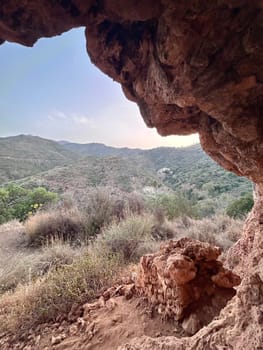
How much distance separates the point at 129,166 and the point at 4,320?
16.8 metres

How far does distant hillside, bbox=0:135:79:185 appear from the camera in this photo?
19.5 m

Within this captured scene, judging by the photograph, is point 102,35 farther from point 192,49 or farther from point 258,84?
point 258,84

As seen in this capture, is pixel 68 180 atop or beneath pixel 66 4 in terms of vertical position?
beneath

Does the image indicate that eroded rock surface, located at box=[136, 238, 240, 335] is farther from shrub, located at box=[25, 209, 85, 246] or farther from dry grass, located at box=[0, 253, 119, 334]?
shrub, located at box=[25, 209, 85, 246]

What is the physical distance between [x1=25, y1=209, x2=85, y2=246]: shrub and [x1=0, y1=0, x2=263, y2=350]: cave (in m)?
6.03

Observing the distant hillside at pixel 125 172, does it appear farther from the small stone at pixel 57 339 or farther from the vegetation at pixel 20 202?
Answer: the small stone at pixel 57 339

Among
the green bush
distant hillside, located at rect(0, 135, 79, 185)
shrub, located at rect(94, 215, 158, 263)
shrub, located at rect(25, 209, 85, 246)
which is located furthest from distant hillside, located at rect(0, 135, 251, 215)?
shrub, located at rect(94, 215, 158, 263)

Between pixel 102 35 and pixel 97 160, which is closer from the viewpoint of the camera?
pixel 102 35

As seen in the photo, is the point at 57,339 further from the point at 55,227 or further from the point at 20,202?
the point at 20,202

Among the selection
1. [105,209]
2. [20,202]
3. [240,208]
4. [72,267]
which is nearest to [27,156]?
[20,202]

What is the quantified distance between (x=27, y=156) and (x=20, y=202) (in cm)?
1316

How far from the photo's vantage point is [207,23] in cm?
133

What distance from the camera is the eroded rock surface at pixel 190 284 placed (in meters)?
2.11

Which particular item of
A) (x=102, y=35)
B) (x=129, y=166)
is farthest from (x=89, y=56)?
(x=129, y=166)
